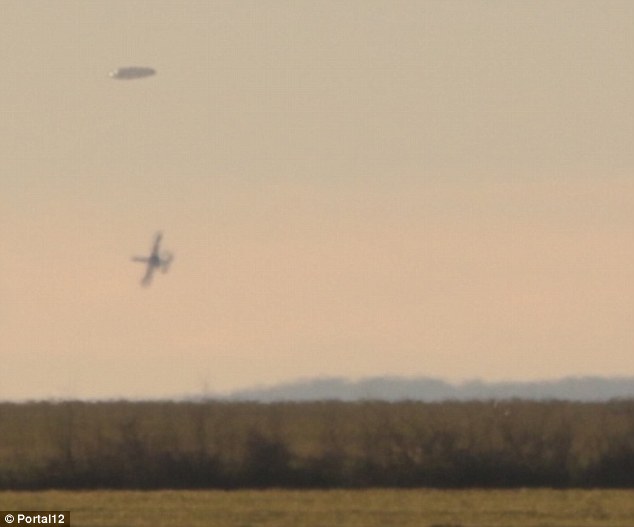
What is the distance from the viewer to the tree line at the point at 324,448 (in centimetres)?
8556

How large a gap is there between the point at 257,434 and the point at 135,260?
45.7 metres

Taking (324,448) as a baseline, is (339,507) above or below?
below

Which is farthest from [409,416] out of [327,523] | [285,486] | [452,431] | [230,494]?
[327,523]

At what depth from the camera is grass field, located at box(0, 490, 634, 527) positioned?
65.1 metres

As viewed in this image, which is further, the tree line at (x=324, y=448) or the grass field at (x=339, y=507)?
the tree line at (x=324, y=448)

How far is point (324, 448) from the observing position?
8719cm

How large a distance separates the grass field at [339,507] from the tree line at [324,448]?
635 cm

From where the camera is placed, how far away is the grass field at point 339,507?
6512 centimetres

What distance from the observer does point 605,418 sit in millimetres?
89938

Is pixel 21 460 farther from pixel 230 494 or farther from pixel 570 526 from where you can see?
pixel 570 526

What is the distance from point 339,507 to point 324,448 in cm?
1713

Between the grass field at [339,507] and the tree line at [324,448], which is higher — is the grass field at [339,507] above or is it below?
below

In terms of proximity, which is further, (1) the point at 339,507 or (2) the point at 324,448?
(2) the point at 324,448

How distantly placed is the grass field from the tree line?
635 cm
